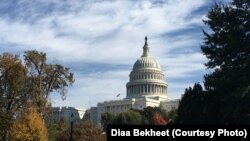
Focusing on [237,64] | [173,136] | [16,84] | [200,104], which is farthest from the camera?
[16,84]

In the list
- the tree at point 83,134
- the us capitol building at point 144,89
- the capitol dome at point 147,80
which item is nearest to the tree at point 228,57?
the tree at point 83,134

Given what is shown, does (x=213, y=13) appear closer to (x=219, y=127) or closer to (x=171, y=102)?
(x=219, y=127)

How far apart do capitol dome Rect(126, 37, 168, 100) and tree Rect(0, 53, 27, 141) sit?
125 metres

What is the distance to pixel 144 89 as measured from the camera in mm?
179750

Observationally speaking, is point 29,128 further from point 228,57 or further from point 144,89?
point 144,89

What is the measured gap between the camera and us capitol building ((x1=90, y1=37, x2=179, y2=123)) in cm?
17451

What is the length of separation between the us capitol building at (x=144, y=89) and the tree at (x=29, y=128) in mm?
118202

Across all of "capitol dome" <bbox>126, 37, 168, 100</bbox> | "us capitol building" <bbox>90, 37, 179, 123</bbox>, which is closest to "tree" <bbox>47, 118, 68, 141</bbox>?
"us capitol building" <bbox>90, 37, 179, 123</bbox>

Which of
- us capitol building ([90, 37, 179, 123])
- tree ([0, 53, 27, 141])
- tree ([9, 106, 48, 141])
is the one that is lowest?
tree ([9, 106, 48, 141])

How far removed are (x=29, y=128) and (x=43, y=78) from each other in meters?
4.91

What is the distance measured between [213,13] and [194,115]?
8.53 m

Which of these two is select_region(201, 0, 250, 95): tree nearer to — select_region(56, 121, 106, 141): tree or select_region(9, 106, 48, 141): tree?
select_region(9, 106, 48, 141): tree

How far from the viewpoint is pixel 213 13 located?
144ft

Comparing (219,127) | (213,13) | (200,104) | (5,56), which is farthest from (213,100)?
(219,127)
